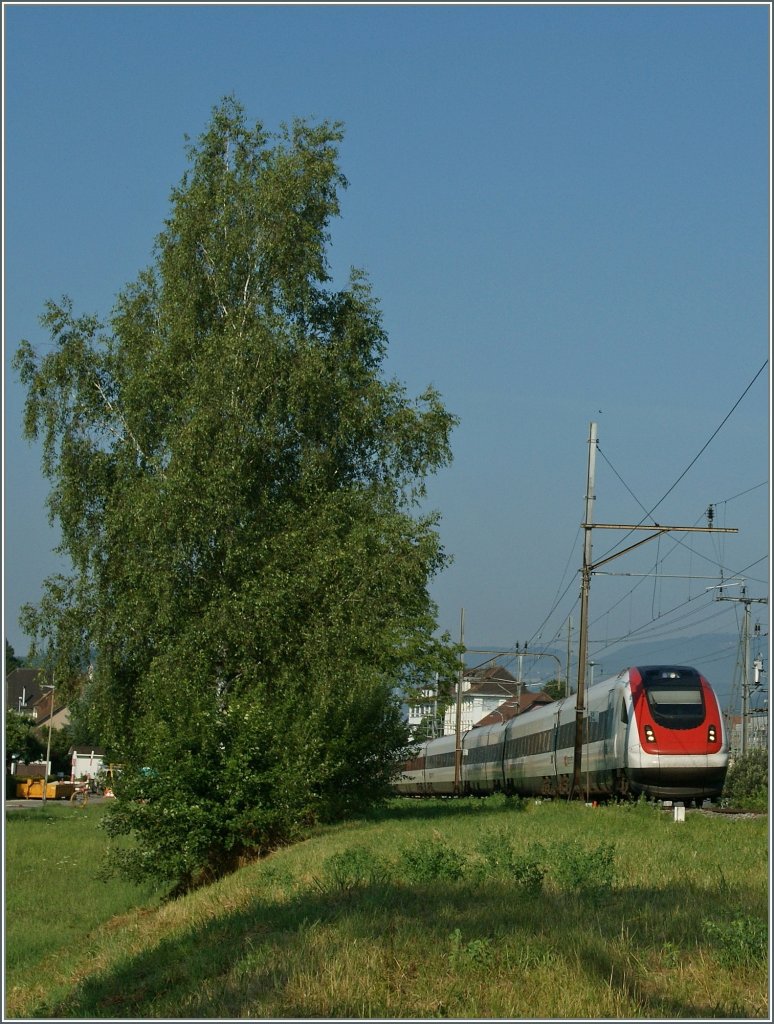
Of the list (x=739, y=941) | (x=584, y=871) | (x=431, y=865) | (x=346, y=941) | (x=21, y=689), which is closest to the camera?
(x=739, y=941)

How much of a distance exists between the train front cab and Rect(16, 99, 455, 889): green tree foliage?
563cm

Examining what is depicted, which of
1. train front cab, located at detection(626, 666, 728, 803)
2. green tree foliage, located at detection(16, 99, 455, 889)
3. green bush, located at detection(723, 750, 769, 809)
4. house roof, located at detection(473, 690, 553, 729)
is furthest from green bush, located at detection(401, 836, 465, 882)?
house roof, located at detection(473, 690, 553, 729)

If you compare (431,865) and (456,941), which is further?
(431,865)

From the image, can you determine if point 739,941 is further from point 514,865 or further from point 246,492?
point 246,492

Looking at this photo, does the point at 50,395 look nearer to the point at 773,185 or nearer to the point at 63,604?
the point at 63,604

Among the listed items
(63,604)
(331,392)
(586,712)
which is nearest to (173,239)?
(331,392)

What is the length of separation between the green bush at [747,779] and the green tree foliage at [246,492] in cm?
1156

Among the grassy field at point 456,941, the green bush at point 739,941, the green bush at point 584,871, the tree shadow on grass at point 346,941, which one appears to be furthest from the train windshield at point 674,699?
the green bush at point 739,941

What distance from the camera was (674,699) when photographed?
3033 cm

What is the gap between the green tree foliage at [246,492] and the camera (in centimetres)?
2656

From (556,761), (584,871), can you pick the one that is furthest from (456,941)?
(556,761)

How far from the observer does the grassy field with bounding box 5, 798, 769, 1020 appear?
857cm

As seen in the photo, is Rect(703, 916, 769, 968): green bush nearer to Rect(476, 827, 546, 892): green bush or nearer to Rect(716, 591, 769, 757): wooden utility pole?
Rect(476, 827, 546, 892): green bush

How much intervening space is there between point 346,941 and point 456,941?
2.87 feet
